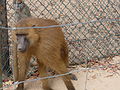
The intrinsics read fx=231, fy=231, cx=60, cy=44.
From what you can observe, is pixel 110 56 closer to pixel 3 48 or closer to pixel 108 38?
pixel 108 38

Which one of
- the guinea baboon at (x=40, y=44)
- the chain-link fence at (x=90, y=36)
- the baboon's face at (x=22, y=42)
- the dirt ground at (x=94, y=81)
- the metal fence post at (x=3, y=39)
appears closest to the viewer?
the baboon's face at (x=22, y=42)

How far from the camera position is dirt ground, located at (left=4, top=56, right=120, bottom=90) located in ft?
12.3

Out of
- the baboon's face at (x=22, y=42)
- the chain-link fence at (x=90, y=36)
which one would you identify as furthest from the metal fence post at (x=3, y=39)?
the chain-link fence at (x=90, y=36)

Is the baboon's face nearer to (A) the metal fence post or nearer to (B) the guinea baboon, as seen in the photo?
(B) the guinea baboon

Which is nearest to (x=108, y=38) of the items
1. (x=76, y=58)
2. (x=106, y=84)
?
(x=76, y=58)

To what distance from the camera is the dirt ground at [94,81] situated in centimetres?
376

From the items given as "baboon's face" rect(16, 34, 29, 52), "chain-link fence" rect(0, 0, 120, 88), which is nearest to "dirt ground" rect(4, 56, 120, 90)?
"chain-link fence" rect(0, 0, 120, 88)

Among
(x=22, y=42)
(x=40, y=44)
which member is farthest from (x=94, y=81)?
(x=22, y=42)

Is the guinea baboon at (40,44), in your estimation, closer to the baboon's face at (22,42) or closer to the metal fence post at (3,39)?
the baboon's face at (22,42)

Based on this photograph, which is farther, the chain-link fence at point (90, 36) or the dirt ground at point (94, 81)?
the chain-link fence at point (90, 36)

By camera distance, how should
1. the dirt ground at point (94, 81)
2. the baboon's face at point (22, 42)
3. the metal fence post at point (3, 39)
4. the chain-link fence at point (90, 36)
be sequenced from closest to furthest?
the baboon's face at point (22, 42)
the metal fence post at point (3, 39)
the dirt ground at point (94, 81)
the chain-link fence at point (90, 36)

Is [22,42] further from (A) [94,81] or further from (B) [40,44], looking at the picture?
(A) [94,81]

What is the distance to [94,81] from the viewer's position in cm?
389

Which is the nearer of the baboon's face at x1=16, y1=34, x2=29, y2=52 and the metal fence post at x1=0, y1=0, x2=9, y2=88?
the baboon's face at x1=16, y1=34, x2=29, y2=52
